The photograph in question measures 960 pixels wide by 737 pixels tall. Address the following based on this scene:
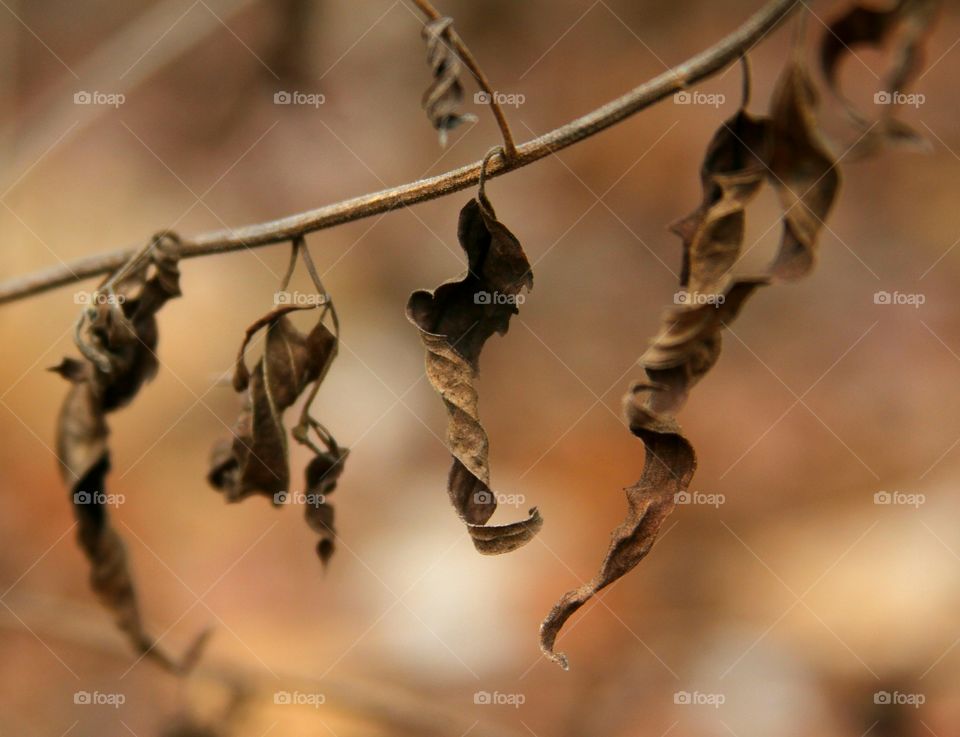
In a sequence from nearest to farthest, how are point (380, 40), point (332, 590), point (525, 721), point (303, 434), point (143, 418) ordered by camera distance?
point (303, 434), point (525, 721), point (332, 590), point (143, 418), point (380, 40)

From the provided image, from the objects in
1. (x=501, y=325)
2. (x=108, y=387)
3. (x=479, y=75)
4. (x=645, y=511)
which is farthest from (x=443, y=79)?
(x=108, y=387)

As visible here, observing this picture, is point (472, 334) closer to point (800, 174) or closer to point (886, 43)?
point (800, 174)

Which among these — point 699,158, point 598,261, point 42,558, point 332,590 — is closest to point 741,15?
point 699,158

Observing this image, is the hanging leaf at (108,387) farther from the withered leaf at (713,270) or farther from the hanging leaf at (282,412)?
the withered leaf at (713,270)

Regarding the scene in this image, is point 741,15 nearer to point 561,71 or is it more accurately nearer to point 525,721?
point 561,71

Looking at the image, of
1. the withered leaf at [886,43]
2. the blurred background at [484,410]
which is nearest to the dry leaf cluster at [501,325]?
the withered leaf at [886,43]

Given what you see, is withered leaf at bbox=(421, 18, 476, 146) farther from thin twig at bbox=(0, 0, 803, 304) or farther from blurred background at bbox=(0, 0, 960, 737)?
blurred background at bbox=(0, 0, 960, 737)
